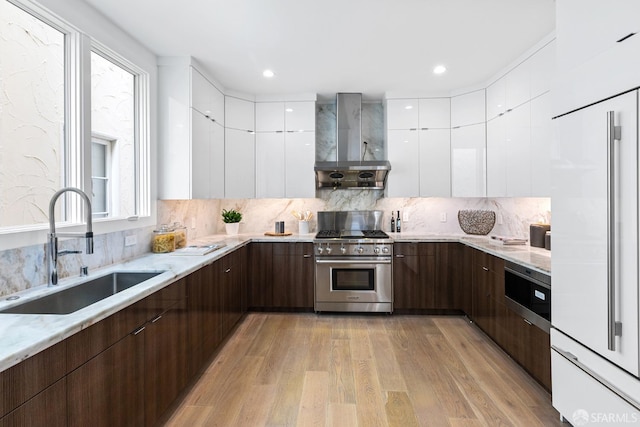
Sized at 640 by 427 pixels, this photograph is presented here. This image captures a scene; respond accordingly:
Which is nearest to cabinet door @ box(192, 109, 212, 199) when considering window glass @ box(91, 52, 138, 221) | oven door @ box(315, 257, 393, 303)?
window glass @ box(91, 52, 138, 221)

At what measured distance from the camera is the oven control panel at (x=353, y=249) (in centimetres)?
375

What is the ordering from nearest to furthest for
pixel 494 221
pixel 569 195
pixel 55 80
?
pixel 569 195 → pixel 55 80 → pixel 494 221

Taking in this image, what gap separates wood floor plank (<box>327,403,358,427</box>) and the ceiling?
2.60m

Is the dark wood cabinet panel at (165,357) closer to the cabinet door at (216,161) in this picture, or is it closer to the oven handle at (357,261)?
the cabinet door at (216,161)

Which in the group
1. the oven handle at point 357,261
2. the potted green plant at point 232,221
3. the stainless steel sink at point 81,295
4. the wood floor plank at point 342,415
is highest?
the potted green plant at point 232,221

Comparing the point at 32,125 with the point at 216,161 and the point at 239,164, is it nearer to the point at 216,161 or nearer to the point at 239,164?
the point at 216,161

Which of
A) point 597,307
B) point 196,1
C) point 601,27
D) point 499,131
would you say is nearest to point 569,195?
point 597,307

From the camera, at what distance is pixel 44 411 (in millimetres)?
1086

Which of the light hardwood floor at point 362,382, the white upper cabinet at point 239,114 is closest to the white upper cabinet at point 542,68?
the light hardwood floor at point 362,382

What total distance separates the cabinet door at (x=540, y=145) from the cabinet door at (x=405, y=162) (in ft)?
4.47

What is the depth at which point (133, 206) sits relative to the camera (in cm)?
285

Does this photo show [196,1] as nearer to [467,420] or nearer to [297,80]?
[297,80]

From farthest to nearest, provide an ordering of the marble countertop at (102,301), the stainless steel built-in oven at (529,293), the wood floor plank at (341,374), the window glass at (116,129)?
1. the window glass at (116,129)
2. the wood floor plank at (341,374)
3. the stainless steel built-in oven at (529,293)
4. the marble countertop at (102,301)

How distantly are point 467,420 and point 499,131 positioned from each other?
268cm
